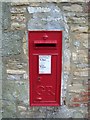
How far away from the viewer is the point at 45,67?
3.86 meters

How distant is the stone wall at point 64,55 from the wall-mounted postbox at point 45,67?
72mm

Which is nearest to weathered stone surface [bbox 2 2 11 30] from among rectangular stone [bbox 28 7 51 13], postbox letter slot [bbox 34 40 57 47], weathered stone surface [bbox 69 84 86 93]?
rectangular stone [bbox 28 7 51 13]

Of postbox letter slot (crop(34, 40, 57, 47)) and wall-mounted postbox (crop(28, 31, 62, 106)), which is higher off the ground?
postbox letter slot (crop(34, 40, 57, 47))

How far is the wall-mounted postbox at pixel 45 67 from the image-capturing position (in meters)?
3.80

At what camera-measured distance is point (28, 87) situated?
398 centimetres

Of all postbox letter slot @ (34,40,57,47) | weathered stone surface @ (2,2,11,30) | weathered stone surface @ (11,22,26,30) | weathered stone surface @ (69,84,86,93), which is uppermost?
weathered stone surface @ (2,2,11,30)

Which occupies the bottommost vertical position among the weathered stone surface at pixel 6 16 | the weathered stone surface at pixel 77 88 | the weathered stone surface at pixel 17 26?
the weathered stone surface at pixel 77 88

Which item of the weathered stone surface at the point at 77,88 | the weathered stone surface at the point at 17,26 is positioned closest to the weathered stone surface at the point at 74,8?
the weathered stone surface at the point at 17,26

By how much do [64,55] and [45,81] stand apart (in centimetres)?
42

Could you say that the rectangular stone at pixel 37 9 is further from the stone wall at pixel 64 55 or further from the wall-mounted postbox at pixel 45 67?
the wall-mounted postbox at pixel 45 67

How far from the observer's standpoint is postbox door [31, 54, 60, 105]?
151 inches

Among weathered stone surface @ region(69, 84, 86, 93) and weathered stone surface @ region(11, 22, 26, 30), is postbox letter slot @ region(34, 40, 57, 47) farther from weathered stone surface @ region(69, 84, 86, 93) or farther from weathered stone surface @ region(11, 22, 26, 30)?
weathered stone surface @ region(69, 84, 86, 93)

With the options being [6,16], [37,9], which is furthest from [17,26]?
[37,9]

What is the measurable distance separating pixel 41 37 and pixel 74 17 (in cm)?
49
